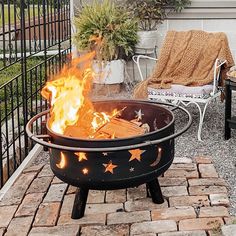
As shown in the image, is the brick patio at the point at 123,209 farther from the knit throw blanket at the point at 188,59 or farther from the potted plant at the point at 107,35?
the potted plant at the point at 107,35

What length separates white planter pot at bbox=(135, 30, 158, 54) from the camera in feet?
18.4

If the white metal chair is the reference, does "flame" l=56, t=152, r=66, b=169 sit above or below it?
below

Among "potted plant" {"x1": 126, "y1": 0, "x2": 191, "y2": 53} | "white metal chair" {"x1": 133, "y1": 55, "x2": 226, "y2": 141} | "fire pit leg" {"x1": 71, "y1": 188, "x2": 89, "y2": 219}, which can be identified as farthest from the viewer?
"potted plant" {"x1": 126, "y1": 0, "x2": 191, "y2": 53}

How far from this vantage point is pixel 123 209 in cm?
271

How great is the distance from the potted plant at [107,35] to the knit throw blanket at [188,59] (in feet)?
2.87

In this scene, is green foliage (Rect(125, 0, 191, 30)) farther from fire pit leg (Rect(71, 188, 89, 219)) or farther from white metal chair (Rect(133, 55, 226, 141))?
fire pit leg (Rect(71, 188, 89, 219))

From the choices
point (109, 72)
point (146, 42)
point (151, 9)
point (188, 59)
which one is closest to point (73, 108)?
point (188, 59)

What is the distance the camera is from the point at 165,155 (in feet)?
8.32

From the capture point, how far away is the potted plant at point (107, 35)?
17.5ft

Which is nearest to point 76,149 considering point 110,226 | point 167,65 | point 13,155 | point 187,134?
point 110,226

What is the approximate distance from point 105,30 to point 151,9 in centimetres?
70

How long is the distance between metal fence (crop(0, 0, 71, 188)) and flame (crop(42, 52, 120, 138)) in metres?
0.41

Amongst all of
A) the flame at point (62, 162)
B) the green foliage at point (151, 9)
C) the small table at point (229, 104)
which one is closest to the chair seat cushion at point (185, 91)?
the small table at point (229, 104)

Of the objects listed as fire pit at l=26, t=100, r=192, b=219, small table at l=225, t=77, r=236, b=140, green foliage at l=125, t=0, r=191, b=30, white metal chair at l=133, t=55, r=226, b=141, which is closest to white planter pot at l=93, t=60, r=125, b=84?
green foliage at l=125, t=0, r=191, b=30
